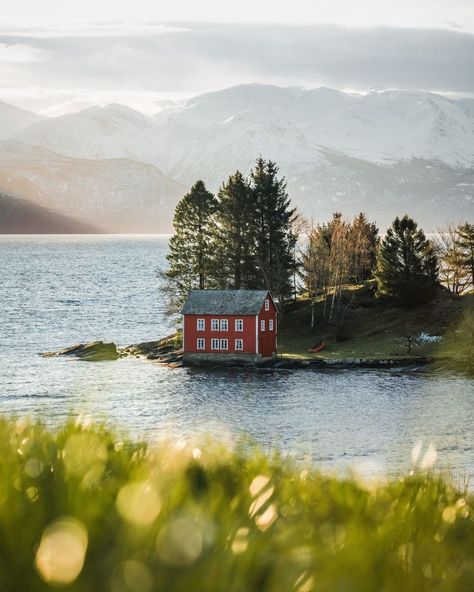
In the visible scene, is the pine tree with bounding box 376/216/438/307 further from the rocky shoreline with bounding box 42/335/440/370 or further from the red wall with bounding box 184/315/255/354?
the red wall with bounding box 184/315/255/354

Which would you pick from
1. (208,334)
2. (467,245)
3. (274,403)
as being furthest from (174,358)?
(467,245)

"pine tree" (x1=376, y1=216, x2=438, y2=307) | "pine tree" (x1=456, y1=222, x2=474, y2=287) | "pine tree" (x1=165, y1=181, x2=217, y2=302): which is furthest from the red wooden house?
"pine tree" (x1=456, y1=222, x2=474, y2=287)

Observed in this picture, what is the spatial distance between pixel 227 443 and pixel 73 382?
70019 millimetres

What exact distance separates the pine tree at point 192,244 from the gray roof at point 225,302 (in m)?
13.2

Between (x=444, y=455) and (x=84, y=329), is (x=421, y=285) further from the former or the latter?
(x=444, y=455)

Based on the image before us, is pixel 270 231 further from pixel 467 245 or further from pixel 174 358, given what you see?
pixel 174 358

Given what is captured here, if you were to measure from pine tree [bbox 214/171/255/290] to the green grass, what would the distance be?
6.63 metres

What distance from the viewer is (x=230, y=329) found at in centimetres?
9106

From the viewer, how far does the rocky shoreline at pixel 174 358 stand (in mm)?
84438

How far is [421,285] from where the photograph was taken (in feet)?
327

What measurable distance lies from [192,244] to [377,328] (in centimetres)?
2609

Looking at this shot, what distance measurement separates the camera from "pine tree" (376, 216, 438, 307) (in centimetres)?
10012

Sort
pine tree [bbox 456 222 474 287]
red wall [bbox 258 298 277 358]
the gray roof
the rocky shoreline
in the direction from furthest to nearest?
pine tree [bbox 456 222 474 287], the gray roof, red wall [bbox 258 298 277 358], the rocky shoreline

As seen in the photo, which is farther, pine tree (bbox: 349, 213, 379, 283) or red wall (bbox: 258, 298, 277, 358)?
pine tree (bbox: 349, 213, 379, 283)
